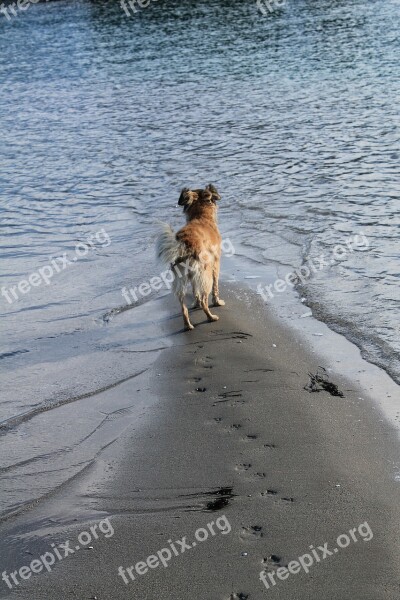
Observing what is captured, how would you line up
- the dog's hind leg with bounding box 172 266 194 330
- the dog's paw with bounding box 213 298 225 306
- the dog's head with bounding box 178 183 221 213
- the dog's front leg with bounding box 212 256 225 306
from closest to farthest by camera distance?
the dog's hind leg with bounding box 172 266 194 330 → the dog's front leg with bounding box 212 256 225 306 → the dog's paw with bounding box 213 298 225 306 → the dog's head with bounding box 178 183 221 213

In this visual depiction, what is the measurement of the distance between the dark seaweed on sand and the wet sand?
2.1 inches

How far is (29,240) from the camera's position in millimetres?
11516

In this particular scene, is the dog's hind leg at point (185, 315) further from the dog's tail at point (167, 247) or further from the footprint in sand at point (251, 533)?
the footprint in sand at point (251, 533)

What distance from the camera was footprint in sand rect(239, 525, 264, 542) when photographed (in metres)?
Result: 4.57

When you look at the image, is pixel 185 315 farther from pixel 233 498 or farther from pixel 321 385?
pixel 233 498

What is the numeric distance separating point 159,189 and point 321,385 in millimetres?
→ 7806

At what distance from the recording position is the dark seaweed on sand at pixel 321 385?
6474mm

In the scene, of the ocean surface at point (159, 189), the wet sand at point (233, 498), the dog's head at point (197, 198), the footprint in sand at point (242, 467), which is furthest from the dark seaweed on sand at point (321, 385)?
the dog's head at point (197, 198)

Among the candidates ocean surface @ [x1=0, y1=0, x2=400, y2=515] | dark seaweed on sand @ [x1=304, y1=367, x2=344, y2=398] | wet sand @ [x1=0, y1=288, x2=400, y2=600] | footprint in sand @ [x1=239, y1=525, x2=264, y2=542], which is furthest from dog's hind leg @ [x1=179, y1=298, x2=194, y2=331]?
footprint in sand @ [x1=239, y1=525, x2=264, y2=542]

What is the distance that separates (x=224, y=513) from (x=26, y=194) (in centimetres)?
1033

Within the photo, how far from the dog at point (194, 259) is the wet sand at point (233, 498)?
1232mm

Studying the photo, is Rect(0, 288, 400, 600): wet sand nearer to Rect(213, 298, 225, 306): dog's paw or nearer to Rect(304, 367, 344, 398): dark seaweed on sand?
Rect(304, 367, 344, 398): dark seaweed on sand

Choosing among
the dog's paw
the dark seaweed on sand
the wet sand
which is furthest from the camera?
the dog's paw

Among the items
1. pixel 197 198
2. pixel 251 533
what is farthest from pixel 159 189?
pixel 251 533
